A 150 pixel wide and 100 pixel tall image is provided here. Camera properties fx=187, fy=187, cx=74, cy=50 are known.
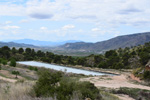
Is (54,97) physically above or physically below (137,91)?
above

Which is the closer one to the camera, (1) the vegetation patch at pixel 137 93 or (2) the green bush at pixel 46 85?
(2) the green bush at pixel 46 85

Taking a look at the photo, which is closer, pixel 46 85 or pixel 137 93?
pixel 46 85

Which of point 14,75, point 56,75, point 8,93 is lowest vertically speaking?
point 14,75

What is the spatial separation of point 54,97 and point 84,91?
1.30 m

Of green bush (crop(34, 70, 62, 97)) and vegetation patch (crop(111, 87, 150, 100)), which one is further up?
green bush (crop(34, 70, 62, 97))

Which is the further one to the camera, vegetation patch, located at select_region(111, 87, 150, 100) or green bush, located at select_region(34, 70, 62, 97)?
vegetation patch, located at select_region(111, 87, 150, 100)

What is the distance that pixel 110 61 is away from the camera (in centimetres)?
4675

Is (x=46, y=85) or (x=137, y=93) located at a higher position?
(x=46, y=85)

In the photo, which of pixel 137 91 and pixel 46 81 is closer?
pixel 46 81

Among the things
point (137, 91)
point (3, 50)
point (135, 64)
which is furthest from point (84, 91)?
point (3, 50)

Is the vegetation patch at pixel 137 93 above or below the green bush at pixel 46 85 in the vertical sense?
below

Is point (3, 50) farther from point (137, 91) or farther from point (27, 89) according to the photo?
point (27, 89)

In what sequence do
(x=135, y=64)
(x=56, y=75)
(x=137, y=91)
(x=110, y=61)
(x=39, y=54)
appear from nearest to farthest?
(x=56, y=75) → (x=137, y=91) → (x=135, y=64) → (x=110, y=61) → (x=39, y=54)

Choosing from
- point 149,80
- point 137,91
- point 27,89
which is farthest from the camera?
point 149,80
